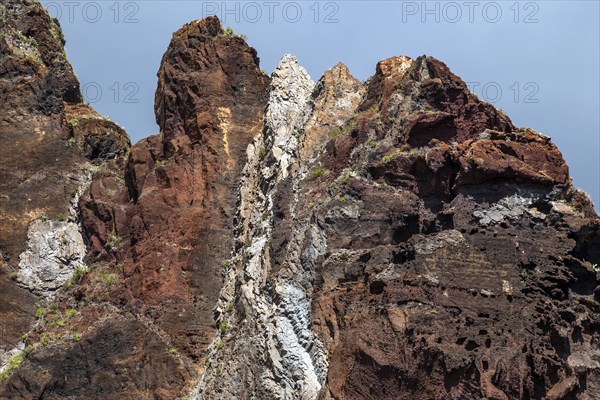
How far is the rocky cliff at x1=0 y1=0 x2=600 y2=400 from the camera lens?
34562 mm

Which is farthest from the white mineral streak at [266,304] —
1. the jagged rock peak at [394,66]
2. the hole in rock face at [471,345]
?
the hole in rock face at [471,345]

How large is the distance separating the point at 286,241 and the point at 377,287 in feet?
18.0

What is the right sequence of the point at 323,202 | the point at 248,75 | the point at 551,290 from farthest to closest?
the point at 248,75
the point at 323,202
the point at 551,290

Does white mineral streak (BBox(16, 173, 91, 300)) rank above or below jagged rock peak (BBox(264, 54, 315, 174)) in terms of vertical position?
below

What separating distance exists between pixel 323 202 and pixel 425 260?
5.32 m

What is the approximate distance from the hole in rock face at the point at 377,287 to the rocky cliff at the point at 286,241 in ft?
0.20

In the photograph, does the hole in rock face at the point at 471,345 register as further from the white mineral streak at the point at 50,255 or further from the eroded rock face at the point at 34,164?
the white mineral streak at the point at 50,255

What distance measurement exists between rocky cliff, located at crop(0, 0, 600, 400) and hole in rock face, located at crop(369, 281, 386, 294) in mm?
60

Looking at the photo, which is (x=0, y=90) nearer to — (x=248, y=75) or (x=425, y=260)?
(x=248, y=75)

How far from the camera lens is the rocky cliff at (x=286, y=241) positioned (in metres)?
34.6

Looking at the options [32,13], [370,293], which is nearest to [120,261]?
[370,293]

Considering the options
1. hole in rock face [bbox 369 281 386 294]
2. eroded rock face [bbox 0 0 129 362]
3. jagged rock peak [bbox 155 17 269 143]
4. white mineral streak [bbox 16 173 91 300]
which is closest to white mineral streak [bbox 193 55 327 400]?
hole in rock face [bbox 369 281 386 294]

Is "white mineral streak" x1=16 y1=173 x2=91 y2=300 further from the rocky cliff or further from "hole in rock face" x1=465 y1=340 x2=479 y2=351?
"hole in rock face" x1=465 y1=340 x2=479 y2=351

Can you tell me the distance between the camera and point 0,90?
51.3 m
